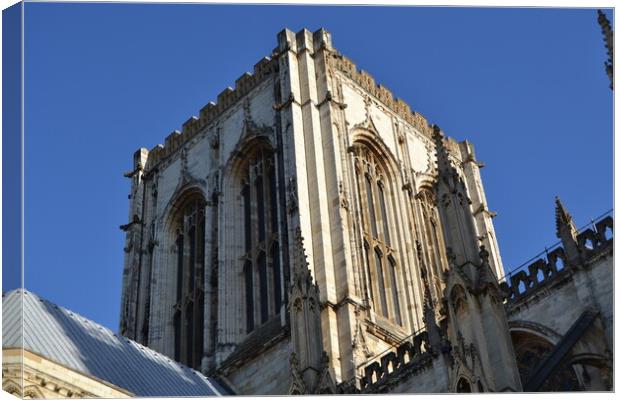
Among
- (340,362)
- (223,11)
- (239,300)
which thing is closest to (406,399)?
(223,11)

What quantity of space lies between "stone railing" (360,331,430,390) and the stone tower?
0.52 metres

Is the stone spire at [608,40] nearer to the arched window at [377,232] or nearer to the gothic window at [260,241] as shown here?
the arched window at [377,232]

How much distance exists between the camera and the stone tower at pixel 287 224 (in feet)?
99.2

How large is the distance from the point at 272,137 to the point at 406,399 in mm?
22814

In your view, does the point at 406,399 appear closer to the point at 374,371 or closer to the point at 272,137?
the point at 374,371

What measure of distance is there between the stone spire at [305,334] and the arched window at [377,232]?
514 cm

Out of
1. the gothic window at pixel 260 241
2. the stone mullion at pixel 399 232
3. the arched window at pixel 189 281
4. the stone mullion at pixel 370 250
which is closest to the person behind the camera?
the stone mullion at pixel 370 250

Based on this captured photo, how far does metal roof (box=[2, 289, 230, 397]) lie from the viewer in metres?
23.5

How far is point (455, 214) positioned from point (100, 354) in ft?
33.7

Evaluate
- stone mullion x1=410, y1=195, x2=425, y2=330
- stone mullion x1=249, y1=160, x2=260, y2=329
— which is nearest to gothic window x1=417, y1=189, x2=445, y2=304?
stone mullion x1=410, y1=195, x2=425, y2=330

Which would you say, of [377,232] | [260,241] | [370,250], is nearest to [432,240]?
[377,232]

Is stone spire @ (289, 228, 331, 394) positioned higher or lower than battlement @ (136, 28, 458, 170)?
lower

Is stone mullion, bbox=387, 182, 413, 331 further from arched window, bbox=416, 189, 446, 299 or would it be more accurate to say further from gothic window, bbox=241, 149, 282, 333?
gothic window, bbox=241, 149, 282, 333

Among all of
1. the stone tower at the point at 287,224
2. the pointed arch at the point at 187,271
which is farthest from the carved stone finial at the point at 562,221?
the pointed arch at the point at 187,271
